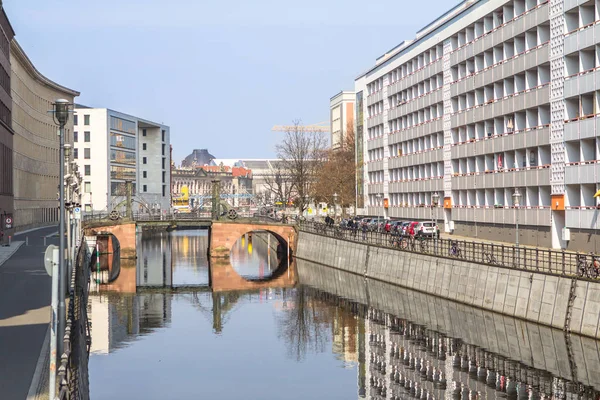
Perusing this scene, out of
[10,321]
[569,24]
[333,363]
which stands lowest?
[333,363]

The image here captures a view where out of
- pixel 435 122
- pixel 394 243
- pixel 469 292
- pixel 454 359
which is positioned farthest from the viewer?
pixel 435 122

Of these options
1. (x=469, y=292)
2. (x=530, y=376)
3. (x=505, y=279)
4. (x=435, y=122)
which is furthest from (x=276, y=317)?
(x=435, y=122)

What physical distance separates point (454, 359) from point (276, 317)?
19953 millimetres

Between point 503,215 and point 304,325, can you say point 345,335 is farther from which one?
point 503,215

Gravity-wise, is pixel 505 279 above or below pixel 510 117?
below

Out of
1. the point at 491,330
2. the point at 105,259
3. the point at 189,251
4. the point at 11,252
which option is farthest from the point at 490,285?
the point at 189,251

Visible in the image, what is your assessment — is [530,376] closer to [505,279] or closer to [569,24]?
[505,279]

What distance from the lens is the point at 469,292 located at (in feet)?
186

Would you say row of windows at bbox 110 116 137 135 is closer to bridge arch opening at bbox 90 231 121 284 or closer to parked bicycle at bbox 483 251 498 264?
bridge arch opening at bbox 90 231 121 284

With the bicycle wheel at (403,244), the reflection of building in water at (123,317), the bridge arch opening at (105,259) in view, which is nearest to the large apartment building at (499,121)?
the bicycle wheel at (403,244)

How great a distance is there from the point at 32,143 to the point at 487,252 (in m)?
105

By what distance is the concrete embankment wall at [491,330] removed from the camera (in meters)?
40.4

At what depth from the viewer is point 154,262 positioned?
107938 millimetres

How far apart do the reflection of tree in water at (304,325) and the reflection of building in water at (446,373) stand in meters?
Answer: 2.98
